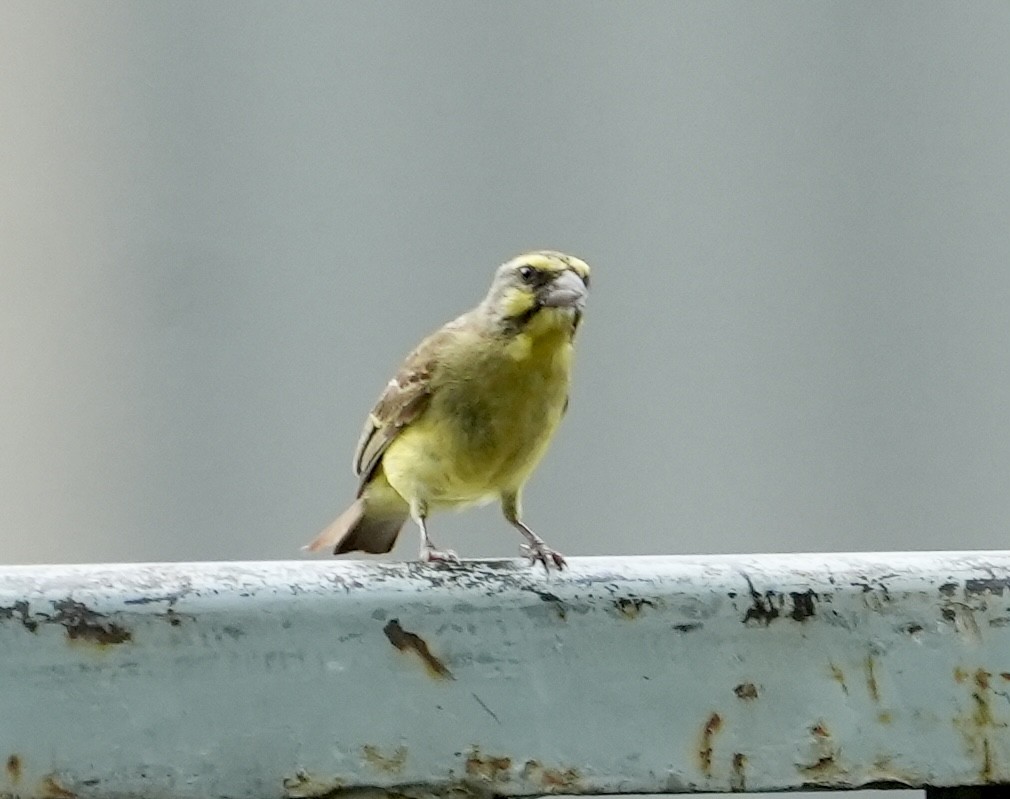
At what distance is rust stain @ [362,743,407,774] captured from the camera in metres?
1.00

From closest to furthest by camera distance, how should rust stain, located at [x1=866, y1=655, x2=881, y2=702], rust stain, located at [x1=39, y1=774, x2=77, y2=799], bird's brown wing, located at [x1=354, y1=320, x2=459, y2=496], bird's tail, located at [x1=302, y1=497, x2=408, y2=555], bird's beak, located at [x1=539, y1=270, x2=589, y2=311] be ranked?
rust stain, located at [x1=39, y1=774, x2=77, y2=799], rust stain, located at [x1=866, y1=655, x2=881, y2=702], bird's beak, located at [x1=539, y1=270, x2=589, y2=311], bird's brown wing, located at [x1=354, y1=320, x2=459, y2=496], bird's tail, located at [x1=302, y1=497, x2=408, y2=555]

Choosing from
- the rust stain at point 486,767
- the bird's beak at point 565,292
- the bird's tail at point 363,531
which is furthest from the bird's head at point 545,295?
the rust stain at point 486,767

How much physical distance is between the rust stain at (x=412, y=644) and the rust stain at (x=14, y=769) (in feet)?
0.84

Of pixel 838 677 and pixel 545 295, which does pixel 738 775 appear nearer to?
pixel 838 677

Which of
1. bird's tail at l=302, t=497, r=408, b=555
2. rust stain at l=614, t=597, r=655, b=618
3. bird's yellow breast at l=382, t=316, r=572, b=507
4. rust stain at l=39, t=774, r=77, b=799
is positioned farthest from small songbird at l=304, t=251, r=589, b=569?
rust stain at l=39, t=774, r=77, b=799

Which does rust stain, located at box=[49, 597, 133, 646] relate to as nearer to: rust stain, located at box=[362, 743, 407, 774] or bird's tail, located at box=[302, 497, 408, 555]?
rust stain, located at box=[362, 743, 407, 774]

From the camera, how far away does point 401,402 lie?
8.81 feet

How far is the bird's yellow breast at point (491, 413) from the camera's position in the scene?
257 cm

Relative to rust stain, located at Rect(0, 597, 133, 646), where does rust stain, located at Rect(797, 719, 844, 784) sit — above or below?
below

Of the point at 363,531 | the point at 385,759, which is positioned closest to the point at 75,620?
the point at 385,759

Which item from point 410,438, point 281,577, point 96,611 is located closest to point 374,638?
point 281,577

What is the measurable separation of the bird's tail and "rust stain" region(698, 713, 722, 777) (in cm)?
190

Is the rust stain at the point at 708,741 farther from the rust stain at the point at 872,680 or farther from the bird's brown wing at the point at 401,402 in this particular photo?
the bird's brown wing at the point at 401,402

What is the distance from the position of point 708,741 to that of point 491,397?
1572 mm
